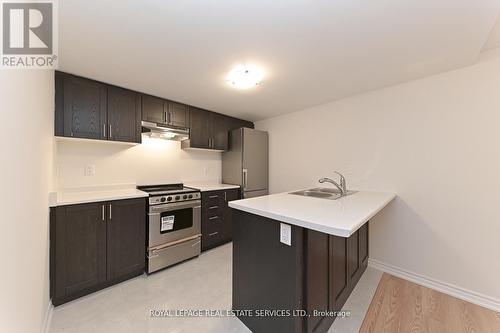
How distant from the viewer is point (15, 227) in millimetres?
880

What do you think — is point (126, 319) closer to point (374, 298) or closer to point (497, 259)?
point (374, 298)

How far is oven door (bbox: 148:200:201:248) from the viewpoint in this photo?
237 cm

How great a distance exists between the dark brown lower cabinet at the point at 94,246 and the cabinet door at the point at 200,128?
4.25 feet

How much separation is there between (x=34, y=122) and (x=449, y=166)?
11.7 feet

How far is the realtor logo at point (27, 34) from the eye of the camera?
0.85m

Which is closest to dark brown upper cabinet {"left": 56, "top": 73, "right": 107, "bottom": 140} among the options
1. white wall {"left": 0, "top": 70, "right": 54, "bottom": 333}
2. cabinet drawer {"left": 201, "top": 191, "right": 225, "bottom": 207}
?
white wall {"left": 0, "top": 70, "right": 54, "bottom": 333}

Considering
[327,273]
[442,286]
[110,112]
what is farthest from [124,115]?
[442,286]

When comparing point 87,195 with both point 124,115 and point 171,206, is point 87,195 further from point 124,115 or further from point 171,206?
point 124,115

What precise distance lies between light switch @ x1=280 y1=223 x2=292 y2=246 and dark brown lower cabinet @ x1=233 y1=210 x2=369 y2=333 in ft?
0.08

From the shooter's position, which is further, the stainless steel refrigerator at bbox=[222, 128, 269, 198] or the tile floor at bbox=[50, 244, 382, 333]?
the stainless steel refrigerator at bbox=[222, 128, 269, 198]

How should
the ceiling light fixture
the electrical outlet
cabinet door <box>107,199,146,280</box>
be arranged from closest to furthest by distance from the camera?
1. the ceiling light fixture
2. cabinet door <box>107,199,146,280</box>
3. the electrical outlet

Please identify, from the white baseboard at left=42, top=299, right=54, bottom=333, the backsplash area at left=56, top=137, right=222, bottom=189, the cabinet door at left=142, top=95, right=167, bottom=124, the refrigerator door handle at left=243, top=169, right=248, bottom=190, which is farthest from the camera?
the refrigerator door handle at left=243, top=169, right=248, bottom=190

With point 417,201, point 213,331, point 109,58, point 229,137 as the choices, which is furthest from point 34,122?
point 417,201

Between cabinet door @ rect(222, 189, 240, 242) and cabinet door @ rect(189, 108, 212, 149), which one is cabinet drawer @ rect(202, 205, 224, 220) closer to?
cabinet door @ rect(222, 189, 240, 242)
